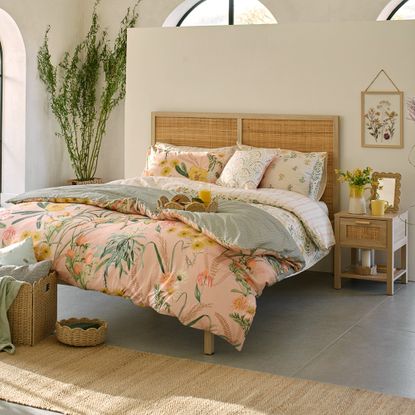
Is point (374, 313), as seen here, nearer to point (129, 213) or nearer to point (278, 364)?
point (278, 364)

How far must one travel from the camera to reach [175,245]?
4.51m

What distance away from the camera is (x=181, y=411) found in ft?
11.9

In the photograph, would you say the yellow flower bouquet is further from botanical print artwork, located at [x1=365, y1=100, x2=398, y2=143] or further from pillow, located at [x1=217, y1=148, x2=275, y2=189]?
pillow, located at [x1=217, y1=148, x2=275, y2=189]

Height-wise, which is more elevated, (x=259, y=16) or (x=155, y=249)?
(x=259, y=16)

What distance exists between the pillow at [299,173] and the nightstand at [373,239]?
1.12 feet

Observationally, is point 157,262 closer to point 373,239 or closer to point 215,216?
point 215,216

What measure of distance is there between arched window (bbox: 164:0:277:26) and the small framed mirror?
226cm

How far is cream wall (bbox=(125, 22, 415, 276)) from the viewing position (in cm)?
628

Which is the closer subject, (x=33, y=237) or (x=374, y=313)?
(x=33, y=237)

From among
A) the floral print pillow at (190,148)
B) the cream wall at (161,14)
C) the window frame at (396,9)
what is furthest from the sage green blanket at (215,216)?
the window frame at (396,9)

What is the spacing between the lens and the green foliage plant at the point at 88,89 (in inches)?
330

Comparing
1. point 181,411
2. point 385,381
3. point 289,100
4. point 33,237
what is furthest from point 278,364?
point 289,100

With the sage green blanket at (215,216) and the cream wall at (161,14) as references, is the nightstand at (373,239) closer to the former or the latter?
the sage green blanket at (215,216)

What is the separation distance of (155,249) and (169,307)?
34 centimetres
